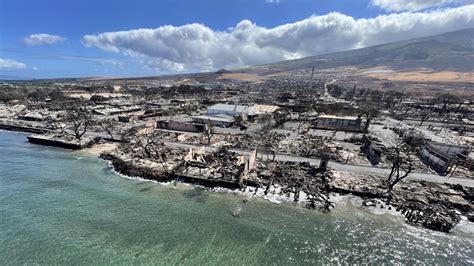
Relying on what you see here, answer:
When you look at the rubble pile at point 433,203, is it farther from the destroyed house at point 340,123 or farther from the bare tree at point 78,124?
the bare tree at point 78,124

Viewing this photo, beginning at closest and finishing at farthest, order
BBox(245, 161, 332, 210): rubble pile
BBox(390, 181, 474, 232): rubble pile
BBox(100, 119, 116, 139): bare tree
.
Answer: BBox(390, 181, 474, 232): rubble pile → BBox(245, 161, 332, 210): rubble pile → BBox(100, 119, 116, 139): bare tree

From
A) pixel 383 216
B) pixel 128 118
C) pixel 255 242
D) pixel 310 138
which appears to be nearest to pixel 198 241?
pixel 255 242

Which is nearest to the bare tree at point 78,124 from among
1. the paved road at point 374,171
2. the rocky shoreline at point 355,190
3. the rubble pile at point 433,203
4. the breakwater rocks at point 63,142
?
the breakwater rocks at point 63,142

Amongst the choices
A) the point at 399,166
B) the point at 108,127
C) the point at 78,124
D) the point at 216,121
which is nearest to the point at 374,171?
the point at 399,166

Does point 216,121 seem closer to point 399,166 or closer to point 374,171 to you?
point 374,171

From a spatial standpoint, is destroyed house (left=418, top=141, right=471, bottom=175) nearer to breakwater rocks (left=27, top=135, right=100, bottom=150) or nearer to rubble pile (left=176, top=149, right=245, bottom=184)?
rubble pile (left=176, top=149, right=245, bottom=184)

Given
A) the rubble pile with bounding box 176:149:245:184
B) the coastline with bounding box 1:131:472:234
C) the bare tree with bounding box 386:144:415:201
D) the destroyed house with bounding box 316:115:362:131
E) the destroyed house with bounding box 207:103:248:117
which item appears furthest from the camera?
the destroyed house with bounding box 207:103:248:117

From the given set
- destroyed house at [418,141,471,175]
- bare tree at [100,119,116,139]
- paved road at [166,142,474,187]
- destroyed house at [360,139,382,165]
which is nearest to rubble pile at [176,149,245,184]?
paved road at [166,142,474,187]
